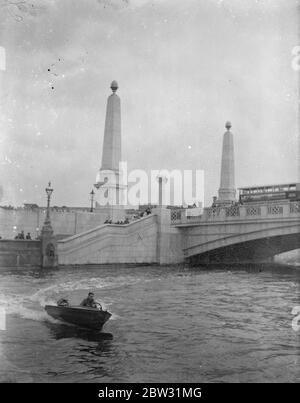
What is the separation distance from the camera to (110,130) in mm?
40281

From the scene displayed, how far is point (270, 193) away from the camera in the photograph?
48.3m

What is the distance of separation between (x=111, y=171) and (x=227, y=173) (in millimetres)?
15184

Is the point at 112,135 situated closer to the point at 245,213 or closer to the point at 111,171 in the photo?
the point at 111,171

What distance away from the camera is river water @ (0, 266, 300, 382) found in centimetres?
1010

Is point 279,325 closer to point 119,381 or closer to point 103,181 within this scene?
point 119,381

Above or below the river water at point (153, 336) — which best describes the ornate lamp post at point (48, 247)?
above

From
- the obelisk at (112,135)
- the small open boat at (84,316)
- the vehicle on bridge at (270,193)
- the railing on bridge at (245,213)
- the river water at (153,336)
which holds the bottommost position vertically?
the river water at (153,336)

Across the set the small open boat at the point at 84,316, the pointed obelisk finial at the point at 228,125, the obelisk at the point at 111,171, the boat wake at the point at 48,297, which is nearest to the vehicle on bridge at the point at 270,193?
the pointed obelisk finial at the point at 228,125

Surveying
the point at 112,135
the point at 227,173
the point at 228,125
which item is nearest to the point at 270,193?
the point at 227,173

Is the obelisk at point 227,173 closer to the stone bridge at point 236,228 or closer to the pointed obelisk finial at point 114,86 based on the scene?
the stone bridge at point 236,228

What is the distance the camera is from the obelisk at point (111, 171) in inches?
1565

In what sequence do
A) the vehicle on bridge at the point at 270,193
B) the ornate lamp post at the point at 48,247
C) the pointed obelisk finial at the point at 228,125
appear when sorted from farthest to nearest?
the pointed obelisk finial at the point at 228,125 < the vehicle on bridge at the point at 270,193 < the ornate lamp post at the point at 48,247

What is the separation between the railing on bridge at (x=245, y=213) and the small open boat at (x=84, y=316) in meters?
22.3

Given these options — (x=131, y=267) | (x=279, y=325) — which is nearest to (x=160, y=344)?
(x=279, y=325)
